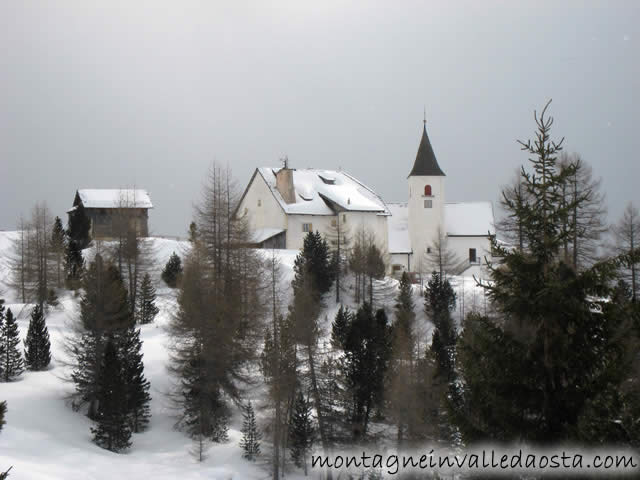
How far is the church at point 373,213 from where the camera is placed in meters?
54.0

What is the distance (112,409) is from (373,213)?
35.6 m

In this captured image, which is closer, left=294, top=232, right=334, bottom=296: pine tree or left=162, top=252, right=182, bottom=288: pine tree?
left=294, top=232, right=334, bottom=296: pine tree

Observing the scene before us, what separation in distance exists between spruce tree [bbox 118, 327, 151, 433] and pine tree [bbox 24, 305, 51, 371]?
477cm

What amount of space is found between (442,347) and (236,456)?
12.0 metres

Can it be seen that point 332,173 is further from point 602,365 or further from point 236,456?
point 602,365

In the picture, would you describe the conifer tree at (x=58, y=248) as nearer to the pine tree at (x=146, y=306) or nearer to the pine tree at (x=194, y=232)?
the pine tree at (x=146, y=306)

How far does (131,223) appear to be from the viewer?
142 ft

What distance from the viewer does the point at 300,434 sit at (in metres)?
25.7

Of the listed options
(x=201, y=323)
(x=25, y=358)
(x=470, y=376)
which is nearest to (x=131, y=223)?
(x=25, y=358)

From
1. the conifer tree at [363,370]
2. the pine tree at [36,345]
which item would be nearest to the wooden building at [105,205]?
the pine tree at [36,345]

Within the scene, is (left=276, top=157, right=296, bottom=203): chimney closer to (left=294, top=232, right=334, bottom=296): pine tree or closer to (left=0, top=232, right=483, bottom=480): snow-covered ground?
(left=294, top=232, right=334, bottom=296): pine tree

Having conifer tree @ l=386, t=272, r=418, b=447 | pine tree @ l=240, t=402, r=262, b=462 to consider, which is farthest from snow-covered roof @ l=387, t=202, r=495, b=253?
pine tree @ l=240, t=402, r=262, b=462

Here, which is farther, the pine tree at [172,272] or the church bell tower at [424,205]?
the church bell tower at [424,205]

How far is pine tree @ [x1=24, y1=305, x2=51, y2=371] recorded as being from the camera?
2977cm
